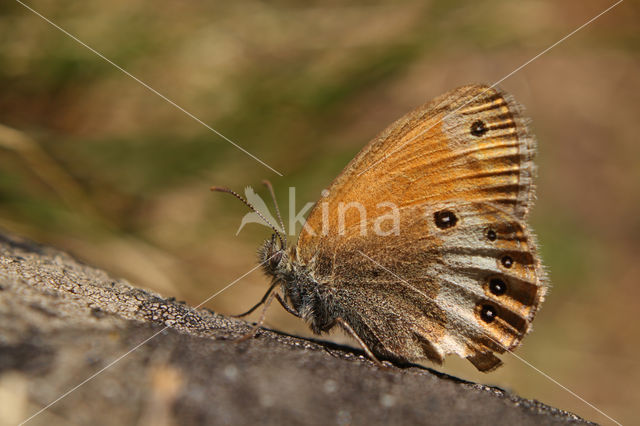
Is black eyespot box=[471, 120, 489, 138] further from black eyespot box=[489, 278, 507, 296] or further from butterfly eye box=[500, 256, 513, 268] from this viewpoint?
black eyespot box=[489, 278, 507, 296]

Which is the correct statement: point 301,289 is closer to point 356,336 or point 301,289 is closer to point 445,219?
point 356,336

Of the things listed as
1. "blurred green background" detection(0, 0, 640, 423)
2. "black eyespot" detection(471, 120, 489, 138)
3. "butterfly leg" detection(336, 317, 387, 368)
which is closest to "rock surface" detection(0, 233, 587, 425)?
"butterfly leg" detection(336, 317, 387, 368)

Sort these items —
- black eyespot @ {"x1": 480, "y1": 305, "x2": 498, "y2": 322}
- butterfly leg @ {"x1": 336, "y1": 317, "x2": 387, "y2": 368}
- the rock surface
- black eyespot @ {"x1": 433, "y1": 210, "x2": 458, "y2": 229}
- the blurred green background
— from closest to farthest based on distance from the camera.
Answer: the rock surface → butterfly leg @ {"x1": 336, "y1": 317, "x2": 387, "y2": 368} → black eyespot @ {"x1": 480, "y1": 305, "x2": 498, "y2": 322} → black eyespot @ {"x1": 433, "y1": 210, "x2": 458, "y2": 229} → the blurred green background

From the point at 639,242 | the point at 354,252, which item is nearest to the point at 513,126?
the point at 354,252

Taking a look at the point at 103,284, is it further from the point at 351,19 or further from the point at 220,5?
the point at 351,19

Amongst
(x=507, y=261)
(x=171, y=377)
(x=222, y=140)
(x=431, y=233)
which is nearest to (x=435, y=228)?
(x=431, y=233)

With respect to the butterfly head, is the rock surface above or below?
below
